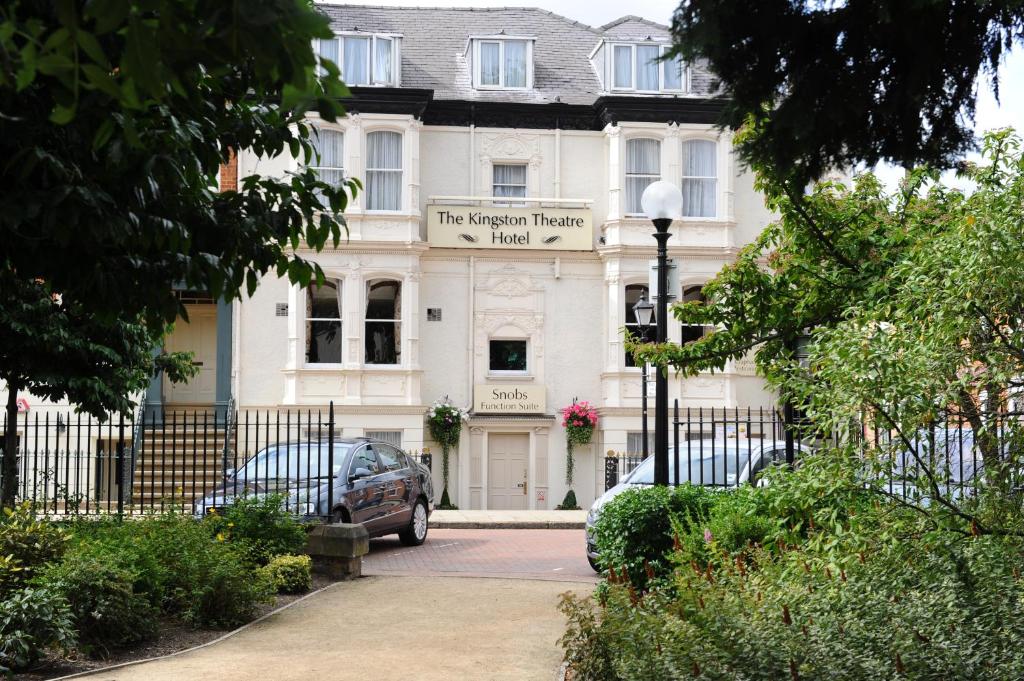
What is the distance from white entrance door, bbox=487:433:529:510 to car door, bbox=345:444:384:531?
1139 cm

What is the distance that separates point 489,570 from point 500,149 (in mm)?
15426

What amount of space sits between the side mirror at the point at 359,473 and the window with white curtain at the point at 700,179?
575 inches

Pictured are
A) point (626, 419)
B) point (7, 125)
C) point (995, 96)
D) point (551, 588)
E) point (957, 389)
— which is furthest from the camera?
point (626, 419)

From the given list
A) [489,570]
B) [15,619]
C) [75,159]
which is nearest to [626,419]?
[489,570]

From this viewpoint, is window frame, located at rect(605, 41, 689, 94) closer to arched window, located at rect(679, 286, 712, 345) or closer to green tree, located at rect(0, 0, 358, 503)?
arched window, located at rect(679, 286, 712, 345)

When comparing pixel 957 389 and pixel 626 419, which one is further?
pixel 626 419

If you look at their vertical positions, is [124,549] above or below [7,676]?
above

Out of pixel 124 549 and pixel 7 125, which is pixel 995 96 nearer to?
pixel 7 125

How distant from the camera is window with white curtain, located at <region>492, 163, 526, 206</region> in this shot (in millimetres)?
28953

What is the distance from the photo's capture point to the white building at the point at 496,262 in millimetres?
27844

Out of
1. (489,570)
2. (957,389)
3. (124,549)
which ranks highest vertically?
(957,389)

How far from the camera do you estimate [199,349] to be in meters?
30.3

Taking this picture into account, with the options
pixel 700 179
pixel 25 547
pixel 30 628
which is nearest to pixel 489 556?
pixel 25 547

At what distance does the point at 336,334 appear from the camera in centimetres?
2830
